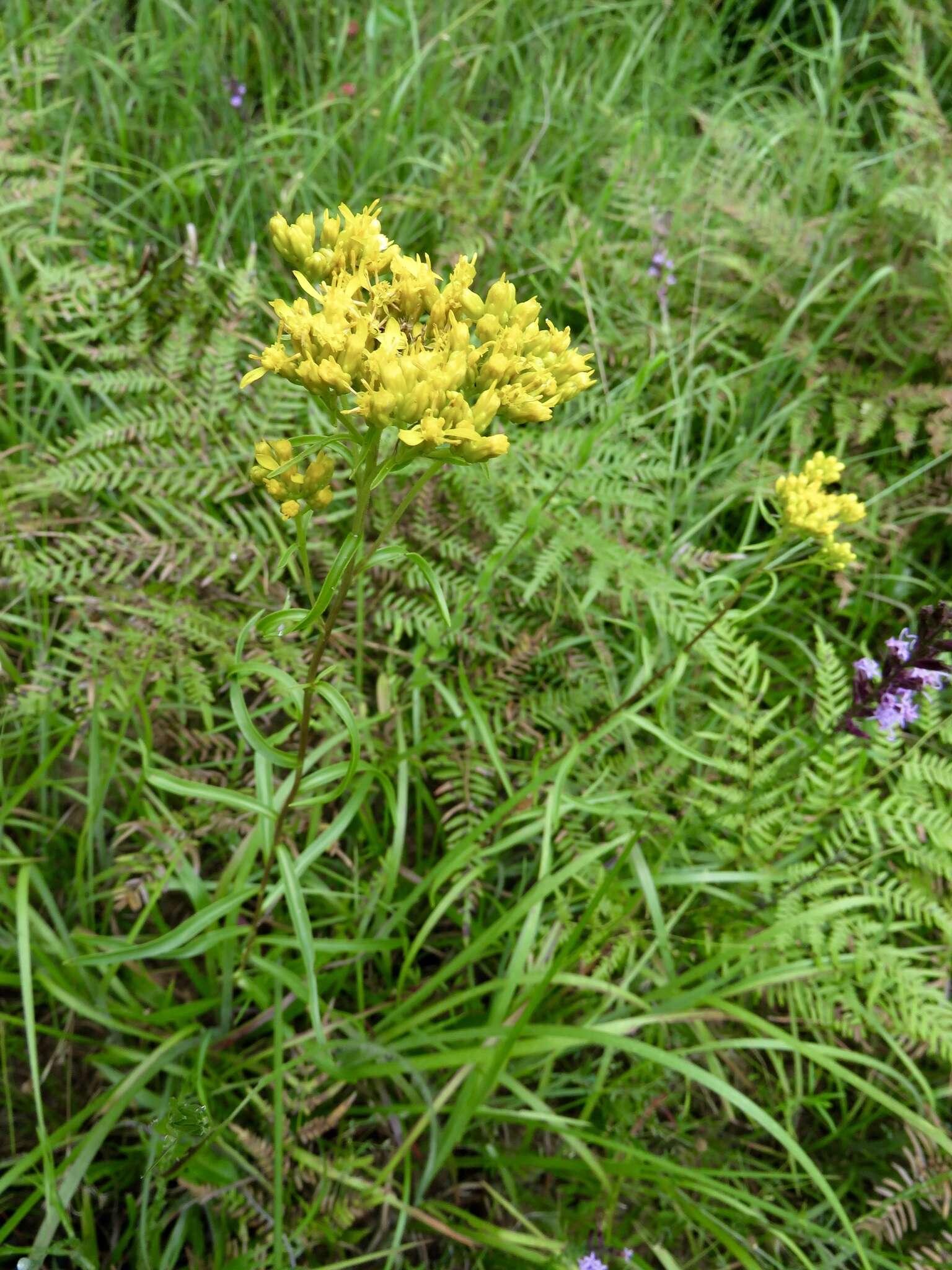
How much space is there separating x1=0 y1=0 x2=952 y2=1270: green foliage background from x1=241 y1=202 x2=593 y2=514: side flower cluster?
0.56 meters

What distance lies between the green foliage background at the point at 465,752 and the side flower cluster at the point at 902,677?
0.52ft

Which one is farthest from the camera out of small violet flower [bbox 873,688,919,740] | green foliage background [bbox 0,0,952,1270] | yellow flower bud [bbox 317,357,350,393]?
small violet flower [bbox 873,688,919,740]

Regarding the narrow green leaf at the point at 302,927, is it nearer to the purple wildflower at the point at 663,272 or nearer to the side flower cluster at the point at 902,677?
the side flower cluster at the point at 902,677

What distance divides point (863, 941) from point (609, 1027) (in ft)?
1.83

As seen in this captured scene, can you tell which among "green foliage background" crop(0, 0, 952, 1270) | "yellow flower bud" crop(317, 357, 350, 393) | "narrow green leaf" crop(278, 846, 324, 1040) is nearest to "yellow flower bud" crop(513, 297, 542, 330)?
"yellow flower bud" crop(317, 357, 350, 393)

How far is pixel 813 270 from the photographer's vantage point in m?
2.76

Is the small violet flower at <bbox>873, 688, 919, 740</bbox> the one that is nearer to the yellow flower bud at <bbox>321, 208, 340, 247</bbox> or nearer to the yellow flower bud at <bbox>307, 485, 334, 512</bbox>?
the yellow flower bud at <bbox>307, 485, 334, 512</bbox>

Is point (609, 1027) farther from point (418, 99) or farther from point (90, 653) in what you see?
point (418, 99)

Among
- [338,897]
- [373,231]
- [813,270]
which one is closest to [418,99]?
[813,270]

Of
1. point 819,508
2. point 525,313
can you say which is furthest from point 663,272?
point 525,313

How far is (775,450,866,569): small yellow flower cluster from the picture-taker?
5.40 ft

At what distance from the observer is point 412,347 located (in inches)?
47.1

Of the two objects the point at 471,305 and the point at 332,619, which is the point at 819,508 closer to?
the point at 471,305

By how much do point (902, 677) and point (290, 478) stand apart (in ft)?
3.92
